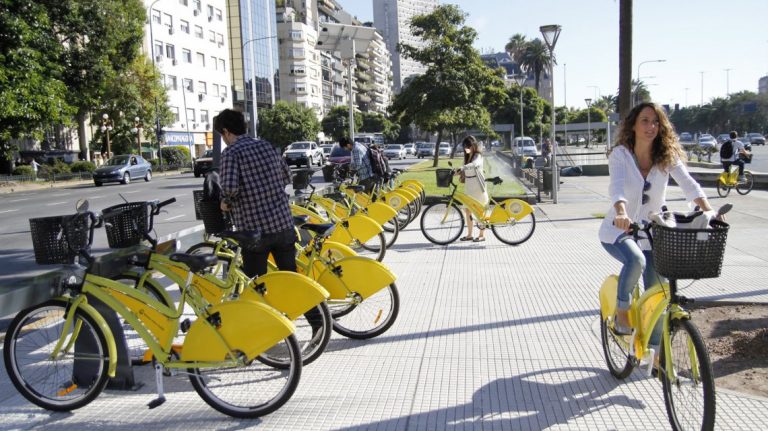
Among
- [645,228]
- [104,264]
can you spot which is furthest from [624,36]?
[104,264]

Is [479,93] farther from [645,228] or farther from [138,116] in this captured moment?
[645,228]

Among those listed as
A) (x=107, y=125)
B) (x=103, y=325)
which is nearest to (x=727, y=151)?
(x=103, y=325)

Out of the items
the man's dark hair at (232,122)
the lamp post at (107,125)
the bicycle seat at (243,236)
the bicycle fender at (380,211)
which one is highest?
the lamp post at (107,125)

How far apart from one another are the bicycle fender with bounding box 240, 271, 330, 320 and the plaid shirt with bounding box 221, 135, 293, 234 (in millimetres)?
540

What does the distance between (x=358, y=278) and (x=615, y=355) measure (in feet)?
6.17

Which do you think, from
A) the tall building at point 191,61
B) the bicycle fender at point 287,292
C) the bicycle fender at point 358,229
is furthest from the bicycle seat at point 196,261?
the tall building at point 191,61

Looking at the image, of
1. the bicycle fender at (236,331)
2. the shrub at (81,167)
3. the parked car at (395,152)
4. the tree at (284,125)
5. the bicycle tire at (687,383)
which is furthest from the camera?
the tree at (284,125)

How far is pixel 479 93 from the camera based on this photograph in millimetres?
34094

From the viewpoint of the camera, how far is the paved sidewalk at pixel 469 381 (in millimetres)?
3779

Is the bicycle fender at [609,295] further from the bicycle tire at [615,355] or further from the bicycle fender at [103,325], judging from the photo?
the bicycle fender at [103,325]

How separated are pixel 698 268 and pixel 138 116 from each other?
45.8m

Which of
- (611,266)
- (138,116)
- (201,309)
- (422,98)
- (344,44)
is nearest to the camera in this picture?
(201,309)

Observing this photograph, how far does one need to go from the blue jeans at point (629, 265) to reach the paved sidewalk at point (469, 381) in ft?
2.17

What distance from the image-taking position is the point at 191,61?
203ft
